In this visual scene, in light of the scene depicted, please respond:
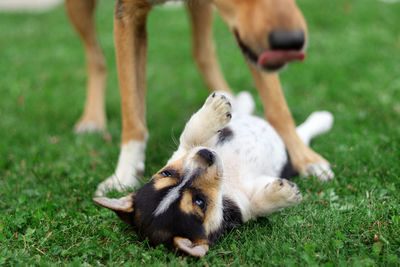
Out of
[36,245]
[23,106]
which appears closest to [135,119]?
[36,245]

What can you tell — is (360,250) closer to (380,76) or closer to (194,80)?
(380,76)

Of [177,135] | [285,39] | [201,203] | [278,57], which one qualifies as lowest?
[177,135]

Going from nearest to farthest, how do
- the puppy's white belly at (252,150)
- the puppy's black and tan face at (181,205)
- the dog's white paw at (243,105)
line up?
the puppy's black and tan face at (181,205)
the puppy's white belly at (252,150)
the dog's white paw at (243,105)

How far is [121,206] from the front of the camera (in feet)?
8.37

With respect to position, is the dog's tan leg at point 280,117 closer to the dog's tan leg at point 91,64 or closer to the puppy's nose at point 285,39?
the puppy's nose at point 285,39

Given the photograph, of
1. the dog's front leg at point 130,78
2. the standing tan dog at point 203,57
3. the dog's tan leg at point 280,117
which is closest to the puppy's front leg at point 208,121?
the standing tan dog at point 203,57

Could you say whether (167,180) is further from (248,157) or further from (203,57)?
(203,57)

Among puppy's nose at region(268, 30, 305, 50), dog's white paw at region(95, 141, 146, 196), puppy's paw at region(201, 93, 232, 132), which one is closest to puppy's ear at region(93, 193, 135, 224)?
dog's white paw at region(95, 141, 146, 196)

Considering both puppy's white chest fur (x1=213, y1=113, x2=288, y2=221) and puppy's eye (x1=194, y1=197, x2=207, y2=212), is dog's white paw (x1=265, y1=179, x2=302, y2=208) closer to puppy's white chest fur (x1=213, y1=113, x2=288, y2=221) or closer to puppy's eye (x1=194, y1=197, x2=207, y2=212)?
puppy's white chest fur (x1=213, y1=113, x2=288, y2=221)

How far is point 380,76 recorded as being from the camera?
5473mm

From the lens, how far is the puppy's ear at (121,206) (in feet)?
8.22

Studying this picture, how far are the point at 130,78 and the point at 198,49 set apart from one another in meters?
1.95

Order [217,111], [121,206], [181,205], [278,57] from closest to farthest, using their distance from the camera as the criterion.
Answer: [278,57]
[181,205]
[121,206]
[217,111]

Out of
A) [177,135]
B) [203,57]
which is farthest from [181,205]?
[203,57]
